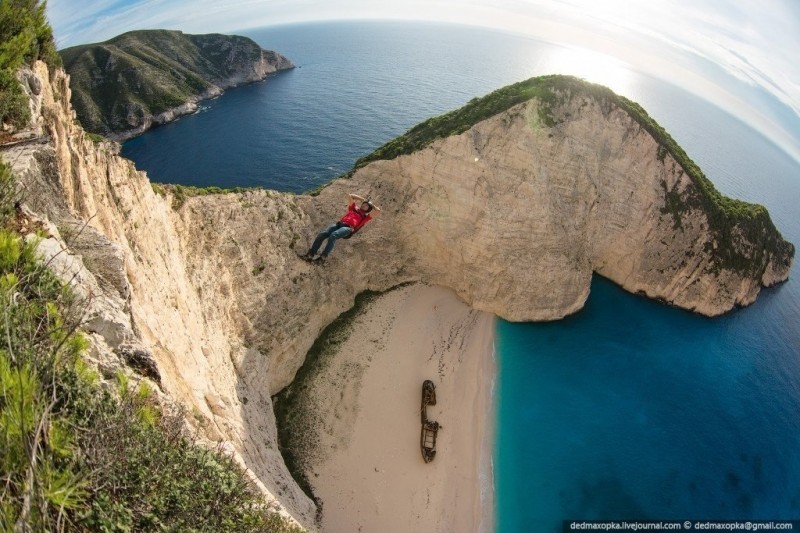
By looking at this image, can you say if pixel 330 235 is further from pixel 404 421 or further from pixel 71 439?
pixel 71 439

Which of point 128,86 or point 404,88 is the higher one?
point 404,88

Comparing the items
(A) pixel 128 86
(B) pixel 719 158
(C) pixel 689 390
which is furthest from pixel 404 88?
(C) pixel 689 390

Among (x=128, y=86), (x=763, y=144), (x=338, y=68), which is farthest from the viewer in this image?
(x=763, y=144)

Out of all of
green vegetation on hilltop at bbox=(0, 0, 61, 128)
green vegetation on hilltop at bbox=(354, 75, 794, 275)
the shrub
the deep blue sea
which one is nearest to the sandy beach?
the deep blue sea

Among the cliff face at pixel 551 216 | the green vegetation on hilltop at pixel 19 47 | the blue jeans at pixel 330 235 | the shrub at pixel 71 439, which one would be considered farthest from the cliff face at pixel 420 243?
the shrub at pixel 71 439

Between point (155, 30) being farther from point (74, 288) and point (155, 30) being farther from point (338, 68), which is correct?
point (74, 288)

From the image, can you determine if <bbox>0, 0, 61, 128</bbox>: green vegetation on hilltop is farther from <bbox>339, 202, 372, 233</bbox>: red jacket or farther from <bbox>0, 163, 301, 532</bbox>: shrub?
<bbox>339, 202, 372, 233</bbox>: red jacket

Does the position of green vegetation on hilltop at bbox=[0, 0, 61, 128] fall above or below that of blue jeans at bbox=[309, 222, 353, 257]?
above
